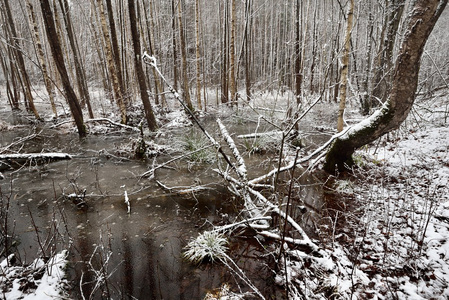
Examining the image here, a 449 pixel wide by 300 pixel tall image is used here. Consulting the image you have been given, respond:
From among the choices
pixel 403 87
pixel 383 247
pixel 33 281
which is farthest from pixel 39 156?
pixel 403 87

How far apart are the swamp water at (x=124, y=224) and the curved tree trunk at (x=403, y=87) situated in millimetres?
1280

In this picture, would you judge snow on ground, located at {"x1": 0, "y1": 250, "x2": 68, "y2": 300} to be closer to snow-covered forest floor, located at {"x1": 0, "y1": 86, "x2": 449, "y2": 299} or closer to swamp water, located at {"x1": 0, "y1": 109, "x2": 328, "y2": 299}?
snow-covered forest floor, located at {"x1": 0, "y1": 86, "x2": 449, "y2": 299}

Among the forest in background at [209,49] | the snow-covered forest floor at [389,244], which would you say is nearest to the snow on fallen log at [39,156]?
the forest in background at [209,49]

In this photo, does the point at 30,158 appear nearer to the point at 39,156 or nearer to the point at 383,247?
the point at 39,156

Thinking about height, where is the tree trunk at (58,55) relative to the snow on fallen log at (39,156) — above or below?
above

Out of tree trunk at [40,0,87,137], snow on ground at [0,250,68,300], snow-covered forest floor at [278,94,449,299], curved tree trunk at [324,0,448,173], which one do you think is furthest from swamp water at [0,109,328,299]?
tree trunk at [40,0,87,137]

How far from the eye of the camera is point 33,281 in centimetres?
299

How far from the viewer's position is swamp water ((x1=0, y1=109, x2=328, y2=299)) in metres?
3.22

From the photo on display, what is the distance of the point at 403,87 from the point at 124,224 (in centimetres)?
599

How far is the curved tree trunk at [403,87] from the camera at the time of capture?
4375 millimetres

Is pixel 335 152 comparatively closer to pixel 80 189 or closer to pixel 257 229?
pixel 257 229

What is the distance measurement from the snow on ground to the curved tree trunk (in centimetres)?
573

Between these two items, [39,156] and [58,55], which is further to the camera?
[58,55]

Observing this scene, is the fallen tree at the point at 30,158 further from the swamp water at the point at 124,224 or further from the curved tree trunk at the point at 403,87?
the curved tree trunk at the point at 403,87
